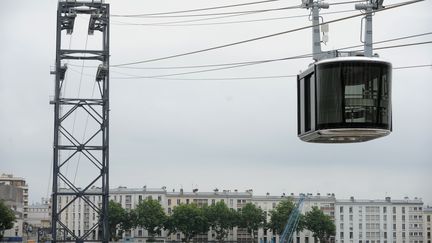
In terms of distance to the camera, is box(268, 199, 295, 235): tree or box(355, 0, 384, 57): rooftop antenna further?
box(268, 199, 295, 235): tree

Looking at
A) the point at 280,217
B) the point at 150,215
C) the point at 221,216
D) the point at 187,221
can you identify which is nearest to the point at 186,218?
the point at 187,221

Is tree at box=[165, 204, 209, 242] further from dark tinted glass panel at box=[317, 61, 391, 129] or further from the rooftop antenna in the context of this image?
dark tinted glass panel at box=[317, 61, 391, 129]

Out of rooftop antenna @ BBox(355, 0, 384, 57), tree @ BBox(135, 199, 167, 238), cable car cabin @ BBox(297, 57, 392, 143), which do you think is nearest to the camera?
cable car cabin @ BBox(297, 57, 392, 143)

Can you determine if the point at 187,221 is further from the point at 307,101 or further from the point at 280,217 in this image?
the point at 307,101

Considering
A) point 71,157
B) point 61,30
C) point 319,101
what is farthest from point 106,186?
point 319,101

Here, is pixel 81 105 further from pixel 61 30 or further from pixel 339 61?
pixel 339 61

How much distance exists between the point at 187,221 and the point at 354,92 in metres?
173

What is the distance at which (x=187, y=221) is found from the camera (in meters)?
195

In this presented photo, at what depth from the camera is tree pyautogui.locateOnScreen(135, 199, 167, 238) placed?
194 m

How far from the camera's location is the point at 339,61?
2342 cm

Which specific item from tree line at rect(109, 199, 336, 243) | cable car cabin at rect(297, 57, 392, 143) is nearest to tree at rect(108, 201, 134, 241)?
tree line at rect(109, 199, 336, 243)

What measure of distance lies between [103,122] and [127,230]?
482ft

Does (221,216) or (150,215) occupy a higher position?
(150,215)

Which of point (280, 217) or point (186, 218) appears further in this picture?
point (280, 217)
